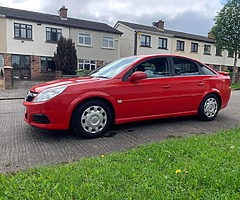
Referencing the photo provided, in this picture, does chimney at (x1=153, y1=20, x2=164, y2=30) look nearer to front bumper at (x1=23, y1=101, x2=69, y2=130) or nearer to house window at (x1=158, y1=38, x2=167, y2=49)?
house window at (x1=158, y1=38, x2=167, y2=49)

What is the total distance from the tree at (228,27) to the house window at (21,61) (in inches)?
736

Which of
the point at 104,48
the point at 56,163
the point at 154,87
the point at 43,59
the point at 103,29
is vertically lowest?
the point at 56,163

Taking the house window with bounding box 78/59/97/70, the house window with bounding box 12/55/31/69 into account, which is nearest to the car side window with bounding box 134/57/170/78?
the house window with bounding box 12/55/31/69

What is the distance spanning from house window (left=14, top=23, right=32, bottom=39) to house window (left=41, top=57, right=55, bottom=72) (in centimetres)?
258

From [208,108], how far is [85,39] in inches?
841

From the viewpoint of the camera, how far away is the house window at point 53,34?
74.4 ft

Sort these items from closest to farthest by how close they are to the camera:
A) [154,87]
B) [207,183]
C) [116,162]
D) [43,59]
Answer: [207,183], [116,162], [154,87], [43,59]

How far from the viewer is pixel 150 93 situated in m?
4.57

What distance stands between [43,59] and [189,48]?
19.8 metres

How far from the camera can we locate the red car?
153 inches

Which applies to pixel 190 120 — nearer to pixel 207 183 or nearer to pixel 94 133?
pixel 94 133

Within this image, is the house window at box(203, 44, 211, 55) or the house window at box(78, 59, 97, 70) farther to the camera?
the house window at box(203, 44, 211, 55)

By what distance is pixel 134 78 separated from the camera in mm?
4320

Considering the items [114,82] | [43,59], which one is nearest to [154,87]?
[114,82]
